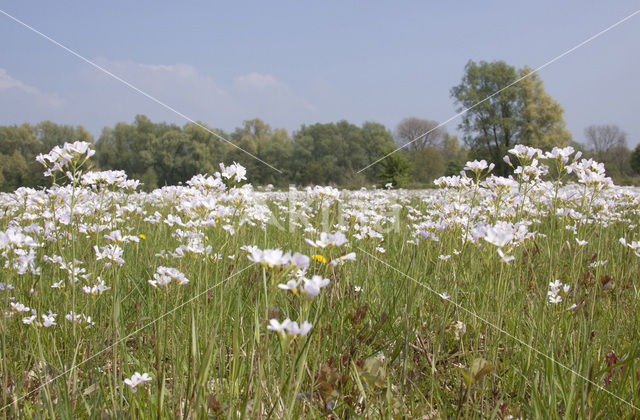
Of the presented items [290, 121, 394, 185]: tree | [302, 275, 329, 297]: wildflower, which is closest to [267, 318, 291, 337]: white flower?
[302, 275, 329, 297]: wildflower

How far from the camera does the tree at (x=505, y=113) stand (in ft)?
144

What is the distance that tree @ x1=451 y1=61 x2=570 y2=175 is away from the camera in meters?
43.8

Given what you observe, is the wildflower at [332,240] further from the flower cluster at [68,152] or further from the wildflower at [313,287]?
the flower cluster at [68,152]

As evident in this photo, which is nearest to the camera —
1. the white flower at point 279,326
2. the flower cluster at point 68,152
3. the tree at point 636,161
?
the white flower at point 279,326

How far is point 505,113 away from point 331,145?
1421 inches

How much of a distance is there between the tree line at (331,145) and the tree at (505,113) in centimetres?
11

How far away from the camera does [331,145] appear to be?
765 inches

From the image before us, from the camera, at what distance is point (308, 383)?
171cm

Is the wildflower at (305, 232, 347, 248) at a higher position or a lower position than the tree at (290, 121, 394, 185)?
lower

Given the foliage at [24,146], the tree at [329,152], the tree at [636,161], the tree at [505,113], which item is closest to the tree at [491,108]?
the tree at [505,113]

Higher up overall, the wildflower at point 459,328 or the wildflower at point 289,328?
the wildflower at point 289,328

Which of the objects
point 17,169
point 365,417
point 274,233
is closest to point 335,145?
point 274,233

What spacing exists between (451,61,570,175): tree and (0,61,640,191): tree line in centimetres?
11

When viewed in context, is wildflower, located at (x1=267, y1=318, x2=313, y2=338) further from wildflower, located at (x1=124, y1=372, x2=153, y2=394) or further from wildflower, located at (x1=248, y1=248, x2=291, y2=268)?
wildflower, located at (x1=124, y1=372, x2=153, y2=394)
